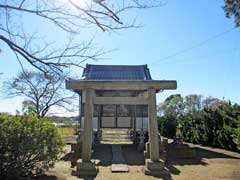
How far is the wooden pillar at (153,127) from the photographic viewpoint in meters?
9.94

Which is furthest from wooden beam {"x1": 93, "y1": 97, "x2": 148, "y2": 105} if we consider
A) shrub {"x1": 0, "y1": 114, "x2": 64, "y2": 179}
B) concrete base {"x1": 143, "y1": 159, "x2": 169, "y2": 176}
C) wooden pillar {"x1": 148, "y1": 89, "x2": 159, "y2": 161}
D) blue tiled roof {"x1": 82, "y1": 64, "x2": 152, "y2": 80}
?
blue tiled roof {"x1": 82, "y1": 64, "x2": 152, "y2": 80}

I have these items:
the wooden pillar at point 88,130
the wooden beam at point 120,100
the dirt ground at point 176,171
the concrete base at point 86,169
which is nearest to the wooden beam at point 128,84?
the wooden pillar at point 88,130

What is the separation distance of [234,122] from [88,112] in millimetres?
9876

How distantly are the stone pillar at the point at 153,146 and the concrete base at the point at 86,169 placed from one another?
1.65 metres

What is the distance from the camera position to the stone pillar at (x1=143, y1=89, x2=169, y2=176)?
30.9ft

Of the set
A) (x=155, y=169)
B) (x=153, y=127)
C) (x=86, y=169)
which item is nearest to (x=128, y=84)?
(x=153, y=127)

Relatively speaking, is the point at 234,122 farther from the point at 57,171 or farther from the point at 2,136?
the point at 2,136

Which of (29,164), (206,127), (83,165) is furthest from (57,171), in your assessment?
(206,127)

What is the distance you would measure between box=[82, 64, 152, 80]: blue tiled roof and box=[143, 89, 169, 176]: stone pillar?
879 cm

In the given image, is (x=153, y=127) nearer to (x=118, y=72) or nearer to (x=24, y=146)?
(x=24, y=146)

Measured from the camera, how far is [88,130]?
9977 mm

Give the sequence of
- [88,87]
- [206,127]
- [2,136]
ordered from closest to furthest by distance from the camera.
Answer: [2,136] < [88,87] < [206,127]

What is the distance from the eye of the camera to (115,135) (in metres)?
24.8

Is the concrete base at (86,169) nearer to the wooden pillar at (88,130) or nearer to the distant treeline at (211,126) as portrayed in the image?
the wooden pillar at (88,130)
